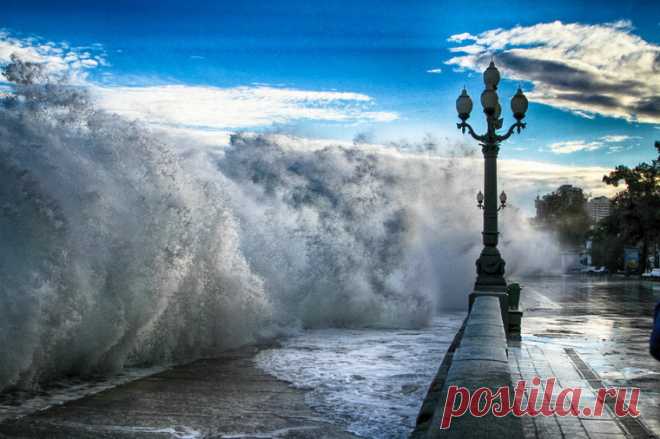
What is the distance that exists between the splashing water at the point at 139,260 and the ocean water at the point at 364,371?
1.61 metres

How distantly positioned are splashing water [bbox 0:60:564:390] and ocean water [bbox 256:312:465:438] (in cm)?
161

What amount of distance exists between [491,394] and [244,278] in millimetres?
13400

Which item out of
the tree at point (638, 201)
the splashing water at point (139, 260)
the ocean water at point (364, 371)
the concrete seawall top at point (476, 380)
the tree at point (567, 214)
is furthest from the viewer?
the tree at point (567, 214)

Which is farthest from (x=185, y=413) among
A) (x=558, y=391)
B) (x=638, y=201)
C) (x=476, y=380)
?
(x=638, y=201)

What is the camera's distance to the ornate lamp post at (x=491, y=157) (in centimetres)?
1297

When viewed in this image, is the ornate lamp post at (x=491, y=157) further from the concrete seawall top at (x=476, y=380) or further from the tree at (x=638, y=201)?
the tree at (x=638, y=201)

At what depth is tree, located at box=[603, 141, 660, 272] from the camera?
188 ft

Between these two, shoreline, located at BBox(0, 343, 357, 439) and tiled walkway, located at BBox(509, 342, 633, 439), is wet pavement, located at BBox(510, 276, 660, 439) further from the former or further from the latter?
shoreline, located at BBox(0, 343, 357, 439)

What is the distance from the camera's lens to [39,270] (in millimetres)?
10523

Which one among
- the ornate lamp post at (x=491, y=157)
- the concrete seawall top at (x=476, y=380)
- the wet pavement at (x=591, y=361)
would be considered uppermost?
the ornate lamp post at (x=491, y=157)

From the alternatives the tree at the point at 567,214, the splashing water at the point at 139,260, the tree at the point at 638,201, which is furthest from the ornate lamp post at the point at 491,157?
the tree at the point at 567,214

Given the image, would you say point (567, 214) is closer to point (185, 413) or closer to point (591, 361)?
point (591, 361)

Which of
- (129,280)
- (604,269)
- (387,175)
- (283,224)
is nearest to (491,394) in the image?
(129,280)

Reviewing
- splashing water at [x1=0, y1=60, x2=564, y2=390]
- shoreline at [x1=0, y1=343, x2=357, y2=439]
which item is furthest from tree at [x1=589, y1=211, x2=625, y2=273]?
shoreline at [x1=0, y1=343, x2=357, y2=439]
